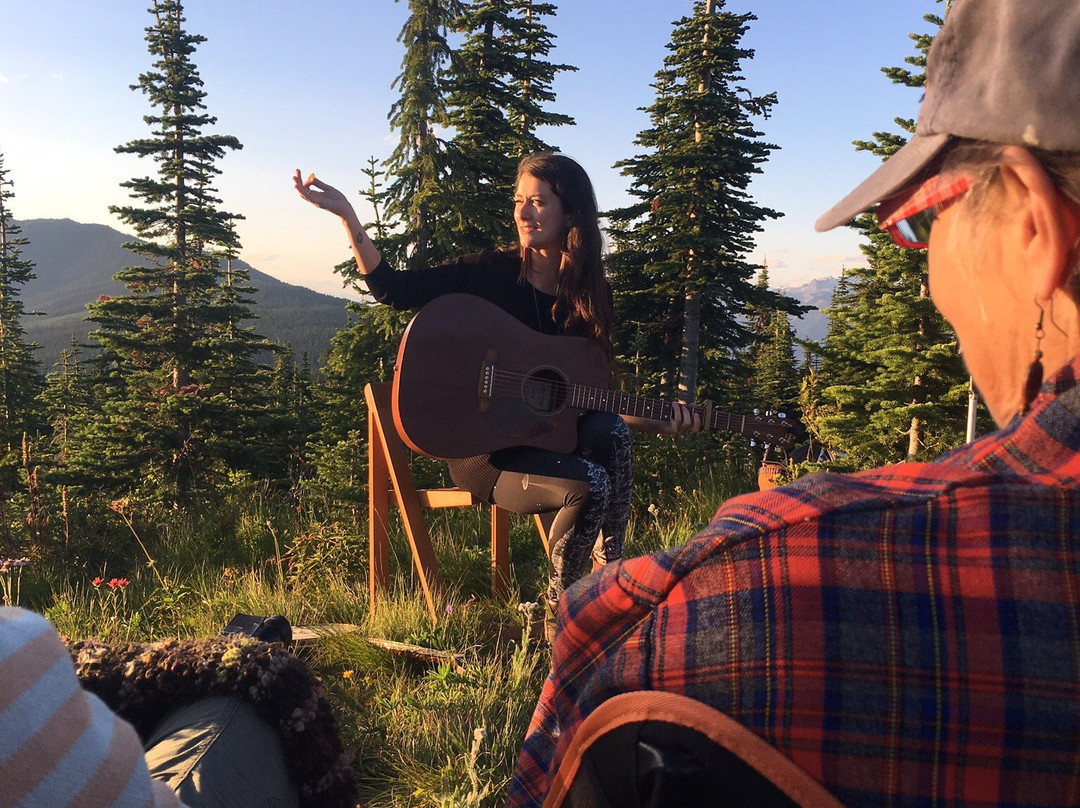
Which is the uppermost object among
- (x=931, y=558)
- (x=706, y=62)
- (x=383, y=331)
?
(x=706, y=62)

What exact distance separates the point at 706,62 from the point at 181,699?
14.8 metres

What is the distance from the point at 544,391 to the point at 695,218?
36.3 feet

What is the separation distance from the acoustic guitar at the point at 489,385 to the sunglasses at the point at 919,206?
2387 mm

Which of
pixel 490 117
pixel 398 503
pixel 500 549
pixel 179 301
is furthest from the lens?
pixel 179 301

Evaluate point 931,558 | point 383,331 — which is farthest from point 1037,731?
point 383,331

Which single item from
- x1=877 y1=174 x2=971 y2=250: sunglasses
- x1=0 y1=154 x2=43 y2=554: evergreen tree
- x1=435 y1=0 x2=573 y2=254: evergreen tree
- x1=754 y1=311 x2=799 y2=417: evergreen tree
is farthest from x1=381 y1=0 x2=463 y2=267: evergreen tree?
x1=0 y1=154 x2=43 y2=554: evergreen tree

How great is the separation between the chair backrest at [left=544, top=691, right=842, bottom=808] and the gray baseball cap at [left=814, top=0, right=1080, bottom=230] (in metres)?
0.57

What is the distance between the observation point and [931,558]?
1.85 ft

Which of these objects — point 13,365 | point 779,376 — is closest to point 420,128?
point 779,376

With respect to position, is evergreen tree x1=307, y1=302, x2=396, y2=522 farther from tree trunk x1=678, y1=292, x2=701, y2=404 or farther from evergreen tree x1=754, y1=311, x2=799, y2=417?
evergreen tree x1=754, y1=311, x2=799, y2=417

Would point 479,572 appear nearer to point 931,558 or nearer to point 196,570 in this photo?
point 196,570

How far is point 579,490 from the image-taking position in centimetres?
309

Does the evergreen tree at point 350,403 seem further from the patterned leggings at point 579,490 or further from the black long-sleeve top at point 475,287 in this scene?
the patterned leggings at point 579,490

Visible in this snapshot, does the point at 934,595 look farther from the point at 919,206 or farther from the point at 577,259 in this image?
the point at 577,259
